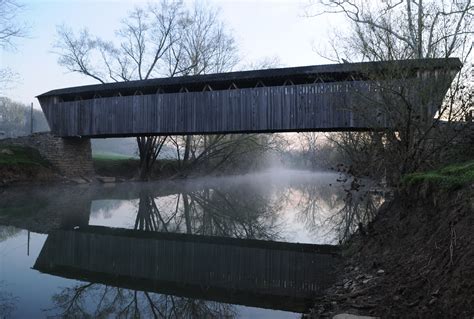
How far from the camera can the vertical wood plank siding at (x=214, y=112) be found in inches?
575

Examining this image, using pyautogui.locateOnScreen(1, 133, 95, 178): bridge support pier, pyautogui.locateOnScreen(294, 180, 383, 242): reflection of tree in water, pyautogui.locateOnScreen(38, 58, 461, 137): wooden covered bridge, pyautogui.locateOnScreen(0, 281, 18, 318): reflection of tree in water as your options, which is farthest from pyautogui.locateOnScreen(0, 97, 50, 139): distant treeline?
pyautogui.locateOnScreen(0, 281, 18, 318): reflection of tree in water

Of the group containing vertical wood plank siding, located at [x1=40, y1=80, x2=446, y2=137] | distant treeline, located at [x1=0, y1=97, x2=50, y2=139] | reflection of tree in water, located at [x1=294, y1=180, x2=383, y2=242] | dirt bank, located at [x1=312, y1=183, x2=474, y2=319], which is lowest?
reflection of tree in water, located at [x1=294, y1=180, x2=383, y2=242]

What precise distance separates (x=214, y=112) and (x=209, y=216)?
5534 millimetres

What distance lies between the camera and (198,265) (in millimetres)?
6762

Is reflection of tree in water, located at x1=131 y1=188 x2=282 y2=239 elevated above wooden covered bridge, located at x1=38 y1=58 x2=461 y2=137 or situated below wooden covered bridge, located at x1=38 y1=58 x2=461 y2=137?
below

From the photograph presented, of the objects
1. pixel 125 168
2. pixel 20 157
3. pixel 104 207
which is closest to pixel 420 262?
pixel 104 207

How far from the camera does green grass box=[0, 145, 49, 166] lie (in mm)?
18641

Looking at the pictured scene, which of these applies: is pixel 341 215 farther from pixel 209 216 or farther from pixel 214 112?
pixel 214 112

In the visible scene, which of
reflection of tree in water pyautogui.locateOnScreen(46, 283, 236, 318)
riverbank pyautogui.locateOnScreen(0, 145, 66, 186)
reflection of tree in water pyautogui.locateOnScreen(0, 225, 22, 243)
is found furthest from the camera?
riverbank pyautogui.locateOnScreen(0, 145, 66, 186)

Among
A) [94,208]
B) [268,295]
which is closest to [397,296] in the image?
[268,295]

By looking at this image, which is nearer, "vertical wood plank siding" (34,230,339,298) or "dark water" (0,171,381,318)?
"dark water" (0,171,381,318)

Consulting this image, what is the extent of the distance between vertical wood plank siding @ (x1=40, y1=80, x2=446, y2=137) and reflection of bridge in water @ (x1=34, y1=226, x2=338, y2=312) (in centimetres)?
561

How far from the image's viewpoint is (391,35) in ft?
29.3

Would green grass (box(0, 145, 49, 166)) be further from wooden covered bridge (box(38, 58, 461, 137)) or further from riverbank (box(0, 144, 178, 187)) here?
wooden covered bridge (box(38, 58, 461, 137))
